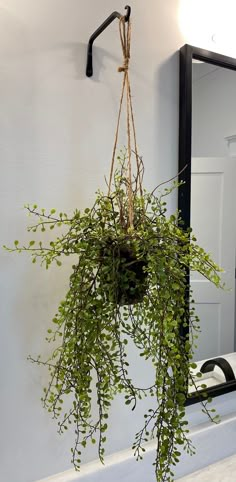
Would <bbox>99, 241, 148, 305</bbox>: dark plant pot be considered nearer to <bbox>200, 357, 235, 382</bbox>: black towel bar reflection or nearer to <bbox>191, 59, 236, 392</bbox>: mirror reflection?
<bbox>191, 59, 236, 392</bbox>: mirror reflection

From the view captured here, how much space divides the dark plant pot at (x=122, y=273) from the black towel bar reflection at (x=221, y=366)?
519mm

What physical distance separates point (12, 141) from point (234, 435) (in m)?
1.07

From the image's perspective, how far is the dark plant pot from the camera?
25.1 inches

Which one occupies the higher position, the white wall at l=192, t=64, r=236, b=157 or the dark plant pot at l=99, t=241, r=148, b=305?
the white wall at l=192, t=64, r=236, b=157

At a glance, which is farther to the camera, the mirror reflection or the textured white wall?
the mirror reflection

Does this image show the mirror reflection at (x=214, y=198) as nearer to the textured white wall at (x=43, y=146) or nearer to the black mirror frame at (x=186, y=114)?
the black mirror frame at (x=186, y=114)

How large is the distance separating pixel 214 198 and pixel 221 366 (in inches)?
20.6

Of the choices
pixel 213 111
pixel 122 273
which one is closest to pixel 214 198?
pixel 213 111

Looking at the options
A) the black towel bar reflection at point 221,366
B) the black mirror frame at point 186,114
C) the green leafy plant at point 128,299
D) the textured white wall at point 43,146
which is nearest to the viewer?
the green leafy plant at point 128,299

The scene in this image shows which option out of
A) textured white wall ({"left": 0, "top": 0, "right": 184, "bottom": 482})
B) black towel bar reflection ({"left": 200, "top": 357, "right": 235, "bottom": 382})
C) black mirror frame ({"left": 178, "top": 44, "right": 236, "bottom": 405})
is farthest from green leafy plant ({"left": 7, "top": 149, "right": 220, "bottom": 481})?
black towel bar reflection ({"left": 200, "top": 357, "right": 235, "bottom": 382})

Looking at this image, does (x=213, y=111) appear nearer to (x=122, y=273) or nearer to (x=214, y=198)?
(x=214, y=198)

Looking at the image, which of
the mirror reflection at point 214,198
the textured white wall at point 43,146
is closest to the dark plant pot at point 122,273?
the textured white wall at point 43,146

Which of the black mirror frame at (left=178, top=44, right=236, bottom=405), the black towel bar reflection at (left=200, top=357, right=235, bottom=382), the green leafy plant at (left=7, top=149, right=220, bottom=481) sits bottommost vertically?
the black towel bar reflection at (left=200, top=357, right=235, bottom=382)

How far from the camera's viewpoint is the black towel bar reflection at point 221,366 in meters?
1.03
